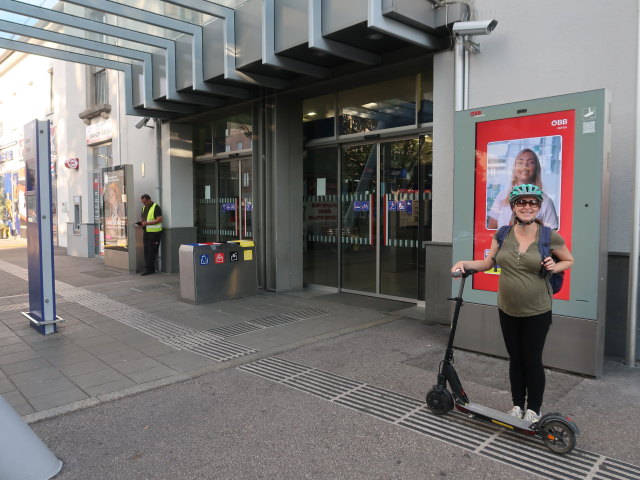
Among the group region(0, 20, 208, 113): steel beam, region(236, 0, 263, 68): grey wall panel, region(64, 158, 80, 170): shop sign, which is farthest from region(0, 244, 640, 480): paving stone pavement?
region(64, 158, 80, 170): shop sign

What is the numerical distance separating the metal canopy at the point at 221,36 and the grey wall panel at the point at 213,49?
0.02 metres

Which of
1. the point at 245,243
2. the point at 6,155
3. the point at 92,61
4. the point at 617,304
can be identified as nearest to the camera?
the point at 617,304

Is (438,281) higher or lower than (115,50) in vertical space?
lower

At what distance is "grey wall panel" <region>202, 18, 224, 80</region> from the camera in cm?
803

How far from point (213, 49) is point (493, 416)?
7220mm

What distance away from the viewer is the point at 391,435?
344 cm

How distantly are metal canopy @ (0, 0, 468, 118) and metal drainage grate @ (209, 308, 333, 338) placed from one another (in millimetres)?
3694

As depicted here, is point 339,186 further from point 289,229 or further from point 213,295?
point 213,295

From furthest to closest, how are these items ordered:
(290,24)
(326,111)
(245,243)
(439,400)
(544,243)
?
(326,111)
(245,243)
(290,24)
(439,400)
(544,243)

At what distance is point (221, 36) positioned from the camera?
8008 mm

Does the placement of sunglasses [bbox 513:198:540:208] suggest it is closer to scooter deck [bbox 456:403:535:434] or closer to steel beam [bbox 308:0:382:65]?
scooter deck [bbox 456:403:535:434]

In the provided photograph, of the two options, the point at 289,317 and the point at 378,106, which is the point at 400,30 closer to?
the point at 378,106

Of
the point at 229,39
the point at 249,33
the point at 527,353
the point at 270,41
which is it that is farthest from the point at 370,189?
the point at 527,353

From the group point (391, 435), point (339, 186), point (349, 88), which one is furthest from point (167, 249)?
point (391, 435)
